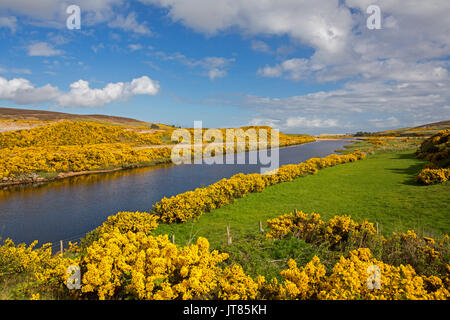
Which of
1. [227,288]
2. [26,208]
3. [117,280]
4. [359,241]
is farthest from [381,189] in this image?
[26,208]

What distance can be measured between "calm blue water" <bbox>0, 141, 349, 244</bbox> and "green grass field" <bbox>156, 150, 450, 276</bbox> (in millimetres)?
6745

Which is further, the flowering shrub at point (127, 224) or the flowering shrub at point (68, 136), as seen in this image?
the flowering shrub at point (68, 136)

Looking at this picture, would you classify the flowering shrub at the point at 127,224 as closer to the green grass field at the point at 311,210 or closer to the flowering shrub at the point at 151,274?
the green grass field at the point at 311,210

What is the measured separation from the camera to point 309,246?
8.62m

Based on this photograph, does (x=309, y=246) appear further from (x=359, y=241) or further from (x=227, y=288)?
(x=227, y=288)

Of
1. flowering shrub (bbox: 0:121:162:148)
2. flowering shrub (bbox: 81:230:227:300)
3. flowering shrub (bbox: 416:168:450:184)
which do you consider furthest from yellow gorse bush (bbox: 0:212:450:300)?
flowering shrub (bbox: 0:121:162:148)

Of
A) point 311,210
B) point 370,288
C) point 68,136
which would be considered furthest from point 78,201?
point 68,136

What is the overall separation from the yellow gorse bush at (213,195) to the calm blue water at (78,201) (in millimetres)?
4248

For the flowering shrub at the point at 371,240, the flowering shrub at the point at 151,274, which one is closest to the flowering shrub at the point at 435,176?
the flowering shrub at the point at 371,240

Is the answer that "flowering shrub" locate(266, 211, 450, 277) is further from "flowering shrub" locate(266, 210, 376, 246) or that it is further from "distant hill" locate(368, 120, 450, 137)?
"distant hill" locate(368, 120, 450, 137)

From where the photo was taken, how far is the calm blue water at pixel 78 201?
15.1 metres

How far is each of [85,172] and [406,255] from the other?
37.1m

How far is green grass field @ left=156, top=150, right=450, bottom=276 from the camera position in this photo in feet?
28.3
